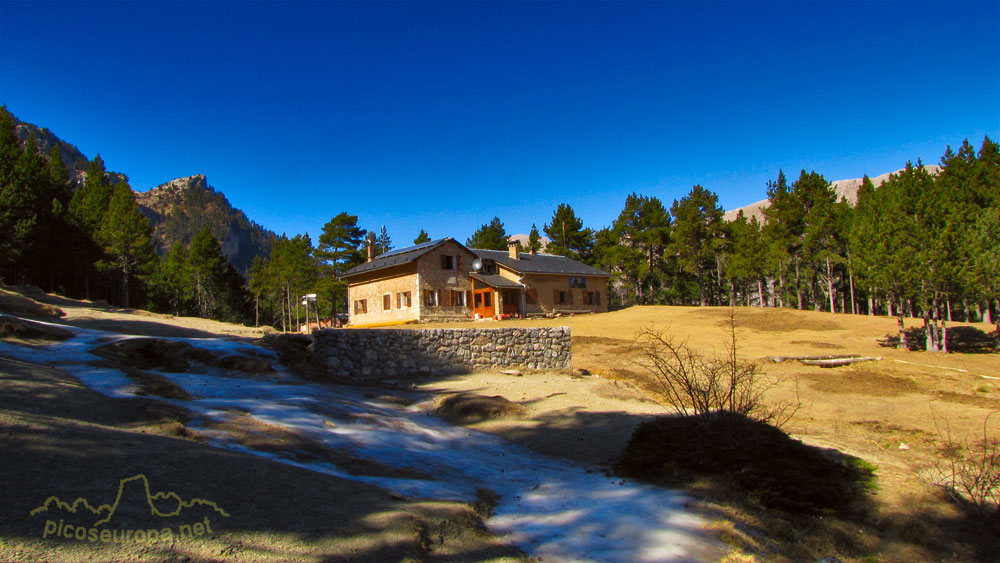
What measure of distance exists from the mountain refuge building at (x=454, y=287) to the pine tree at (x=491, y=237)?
2072 centimetres

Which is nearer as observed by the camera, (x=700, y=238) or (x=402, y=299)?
(x=402, y=299)

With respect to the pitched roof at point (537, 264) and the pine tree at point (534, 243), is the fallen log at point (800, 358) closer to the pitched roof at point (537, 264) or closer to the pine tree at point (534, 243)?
the pitched roof at point (537, 264)

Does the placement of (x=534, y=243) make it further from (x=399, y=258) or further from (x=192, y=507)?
(x=192, y=507)

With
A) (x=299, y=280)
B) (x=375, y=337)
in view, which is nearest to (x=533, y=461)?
(x=375, y=337)

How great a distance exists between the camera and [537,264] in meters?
43.2

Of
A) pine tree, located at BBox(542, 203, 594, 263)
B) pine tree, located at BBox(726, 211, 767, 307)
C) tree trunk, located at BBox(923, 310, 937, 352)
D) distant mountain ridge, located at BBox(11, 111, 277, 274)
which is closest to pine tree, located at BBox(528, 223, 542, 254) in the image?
pine tree, located at BBox(542, 203, 594, 263)

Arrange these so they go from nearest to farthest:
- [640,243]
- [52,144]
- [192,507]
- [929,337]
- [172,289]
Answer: [192,507]
[929,337]
[172,289]
[640,243]
[52,144]

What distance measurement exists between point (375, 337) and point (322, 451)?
9.17 meters

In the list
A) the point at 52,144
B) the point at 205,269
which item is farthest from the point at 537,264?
the point at 52,144

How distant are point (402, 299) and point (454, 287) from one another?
3.92 m

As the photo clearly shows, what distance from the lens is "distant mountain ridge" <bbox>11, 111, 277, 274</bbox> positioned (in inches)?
6230

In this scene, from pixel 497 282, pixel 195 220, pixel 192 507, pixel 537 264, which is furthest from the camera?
pixel 195 220

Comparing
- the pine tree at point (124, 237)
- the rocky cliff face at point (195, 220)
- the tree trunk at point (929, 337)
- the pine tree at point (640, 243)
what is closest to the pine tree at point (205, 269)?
the pine tree at point (124, 237)

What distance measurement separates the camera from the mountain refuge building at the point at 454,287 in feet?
120
